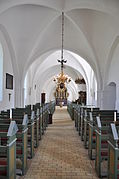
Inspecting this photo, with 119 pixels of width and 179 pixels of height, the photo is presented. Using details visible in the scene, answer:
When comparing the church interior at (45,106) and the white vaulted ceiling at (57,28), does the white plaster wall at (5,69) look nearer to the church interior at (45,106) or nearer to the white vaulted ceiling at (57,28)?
the church interior at (45,106)

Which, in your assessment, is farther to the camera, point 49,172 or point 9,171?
point 49,172

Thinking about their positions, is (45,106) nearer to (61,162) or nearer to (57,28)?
(57,28)

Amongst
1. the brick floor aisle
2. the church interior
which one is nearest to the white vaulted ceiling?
the church interior

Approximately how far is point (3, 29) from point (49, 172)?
6792mm

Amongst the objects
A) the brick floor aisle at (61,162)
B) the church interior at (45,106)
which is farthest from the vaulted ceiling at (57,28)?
the brick floor aisle at (61,162)

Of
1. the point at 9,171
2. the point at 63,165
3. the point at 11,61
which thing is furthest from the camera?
the point at 11,61

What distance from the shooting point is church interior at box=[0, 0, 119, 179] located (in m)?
4.77

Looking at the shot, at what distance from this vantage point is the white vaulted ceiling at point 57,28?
26.2 feet

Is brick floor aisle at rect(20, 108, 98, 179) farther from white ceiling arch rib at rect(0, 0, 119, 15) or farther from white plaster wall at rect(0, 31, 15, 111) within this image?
white ceiling arch rib at rect(0, 0, 119, 15)

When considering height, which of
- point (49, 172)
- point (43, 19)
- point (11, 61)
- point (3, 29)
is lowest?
point (49, 172)

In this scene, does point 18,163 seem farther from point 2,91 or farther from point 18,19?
point 18,19

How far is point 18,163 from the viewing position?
209 inches

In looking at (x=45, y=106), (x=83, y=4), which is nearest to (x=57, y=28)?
(x=45, y=106)

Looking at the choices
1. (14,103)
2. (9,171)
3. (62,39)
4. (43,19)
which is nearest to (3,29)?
(43,19)
